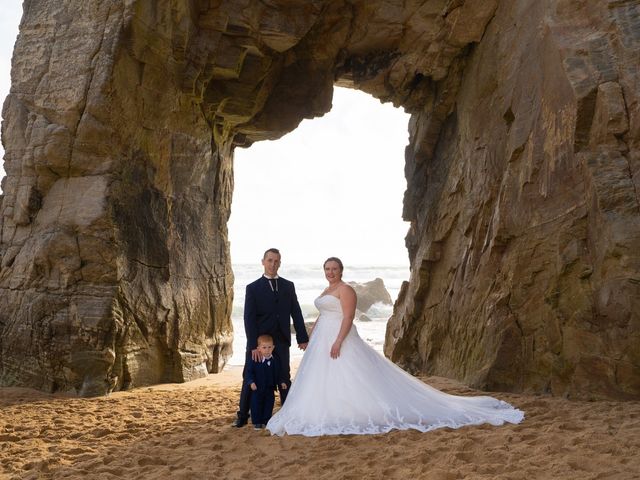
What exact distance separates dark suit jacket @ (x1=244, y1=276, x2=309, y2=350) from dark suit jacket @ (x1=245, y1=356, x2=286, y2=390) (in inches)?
8.2

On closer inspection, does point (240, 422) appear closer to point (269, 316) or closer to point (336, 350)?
point (269, 316)

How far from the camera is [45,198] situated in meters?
9.09

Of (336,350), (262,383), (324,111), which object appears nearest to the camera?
(336,350)

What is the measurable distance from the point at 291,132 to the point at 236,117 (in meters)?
1.87

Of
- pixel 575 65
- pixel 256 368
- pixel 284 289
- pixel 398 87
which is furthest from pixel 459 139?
pixel 256 368

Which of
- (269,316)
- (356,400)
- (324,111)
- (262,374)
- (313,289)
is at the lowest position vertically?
(356,400)

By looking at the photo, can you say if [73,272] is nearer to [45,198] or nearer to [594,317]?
[45,198]

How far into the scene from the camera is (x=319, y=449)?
188 inches

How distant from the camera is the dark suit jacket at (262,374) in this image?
5.91 m

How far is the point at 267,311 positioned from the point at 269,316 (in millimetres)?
60

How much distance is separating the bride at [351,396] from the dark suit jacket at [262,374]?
290 mm

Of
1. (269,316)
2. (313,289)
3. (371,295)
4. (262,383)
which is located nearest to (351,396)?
(262,383)

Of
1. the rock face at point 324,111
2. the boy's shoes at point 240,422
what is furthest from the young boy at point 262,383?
the rock face at point 324,111

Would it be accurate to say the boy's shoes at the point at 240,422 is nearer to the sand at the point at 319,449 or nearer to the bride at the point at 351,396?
the sand at the point at 319,449
